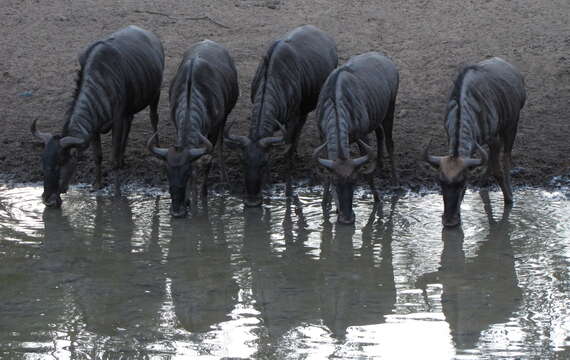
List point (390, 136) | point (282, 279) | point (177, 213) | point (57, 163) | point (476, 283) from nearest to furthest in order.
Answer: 1. point (476, 283)
2. point (282, 279)
3. point (177, 213)
4. point (57, 163)
5. point (390, 136)

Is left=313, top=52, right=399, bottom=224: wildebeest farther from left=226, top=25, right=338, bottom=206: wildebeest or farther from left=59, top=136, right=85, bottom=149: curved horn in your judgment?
left=59, top=136, right=85, bottom=149: curved horn

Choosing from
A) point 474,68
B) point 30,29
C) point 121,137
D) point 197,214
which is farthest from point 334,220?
point 30,29

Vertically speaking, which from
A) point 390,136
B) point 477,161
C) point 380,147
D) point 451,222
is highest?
point 477,161

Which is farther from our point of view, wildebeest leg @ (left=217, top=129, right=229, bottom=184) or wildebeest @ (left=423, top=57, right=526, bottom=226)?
wildebeest leg @ (left=217, top=129, right=229, bottom=184)

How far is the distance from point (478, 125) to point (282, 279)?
2.79m

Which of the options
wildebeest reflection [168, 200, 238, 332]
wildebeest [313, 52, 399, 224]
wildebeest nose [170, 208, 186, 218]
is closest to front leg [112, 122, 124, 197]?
wildebeest nose [170, 208, 186, 218]

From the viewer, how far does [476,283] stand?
8086 mm

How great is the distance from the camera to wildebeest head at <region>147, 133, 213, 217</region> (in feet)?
32.6

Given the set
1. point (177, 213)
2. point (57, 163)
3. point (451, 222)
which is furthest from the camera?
point (57, 163)

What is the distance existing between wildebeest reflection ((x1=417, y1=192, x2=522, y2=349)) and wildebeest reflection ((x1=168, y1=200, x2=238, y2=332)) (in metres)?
1.55

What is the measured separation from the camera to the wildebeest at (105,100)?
10.3 meters

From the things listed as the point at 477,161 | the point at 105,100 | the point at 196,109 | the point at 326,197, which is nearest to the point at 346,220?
the point at 326,197

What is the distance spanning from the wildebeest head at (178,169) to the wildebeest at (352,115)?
1.19 metres

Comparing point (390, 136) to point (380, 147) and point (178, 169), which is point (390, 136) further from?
point (178, 169)
